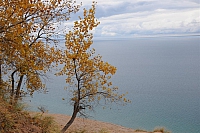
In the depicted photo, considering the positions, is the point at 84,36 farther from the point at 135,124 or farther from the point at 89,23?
the point at 135,124

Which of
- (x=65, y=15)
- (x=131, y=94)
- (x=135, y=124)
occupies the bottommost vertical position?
(x=135, y=124)

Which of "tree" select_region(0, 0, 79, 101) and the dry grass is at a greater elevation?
"tree" select_region(0, 0, 79, 101)

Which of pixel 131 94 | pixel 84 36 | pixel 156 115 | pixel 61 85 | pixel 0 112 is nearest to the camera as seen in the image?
pixel 0 112

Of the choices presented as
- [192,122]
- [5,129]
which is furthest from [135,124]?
[5,129]

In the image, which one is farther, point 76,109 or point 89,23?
point 76,109

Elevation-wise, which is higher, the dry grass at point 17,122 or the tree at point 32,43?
the tree at point 32,43

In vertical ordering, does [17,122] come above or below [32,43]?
below

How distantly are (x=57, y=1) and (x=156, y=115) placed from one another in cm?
1674

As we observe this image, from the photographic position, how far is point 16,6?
263 inches

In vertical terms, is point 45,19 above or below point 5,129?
above

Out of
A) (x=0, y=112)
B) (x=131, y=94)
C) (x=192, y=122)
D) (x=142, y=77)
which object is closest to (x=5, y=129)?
(x=0, y=112)

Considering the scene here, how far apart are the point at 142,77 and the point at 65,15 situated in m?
31.5

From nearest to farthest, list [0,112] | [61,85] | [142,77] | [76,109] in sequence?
1. [0,112]
2. [76,109]
3. [61,85]
4. [142,77]

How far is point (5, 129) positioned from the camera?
6.30 meters
